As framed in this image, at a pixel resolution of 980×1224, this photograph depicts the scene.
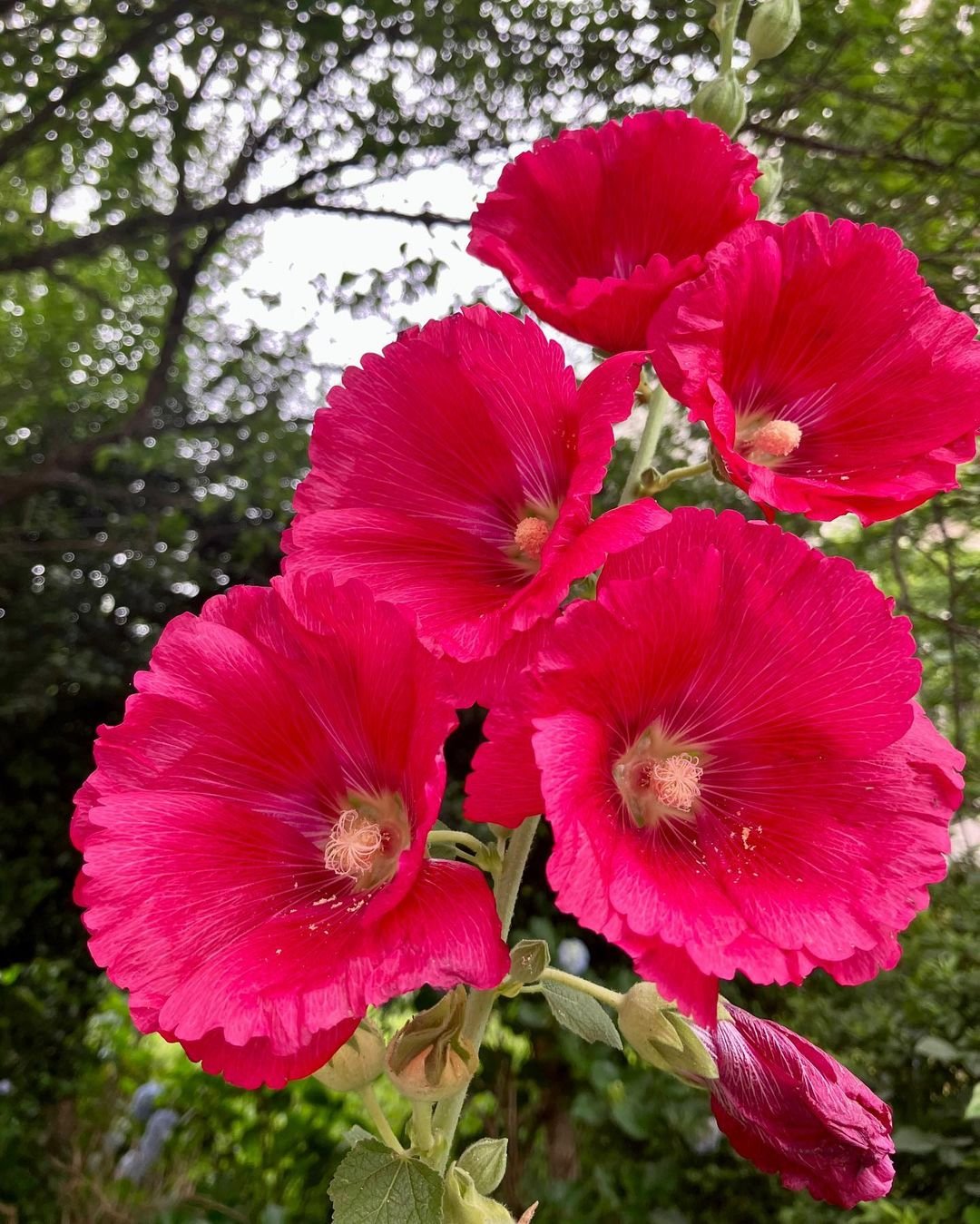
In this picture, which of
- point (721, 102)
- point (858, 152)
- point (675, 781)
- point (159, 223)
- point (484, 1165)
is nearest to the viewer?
point (675, 781)

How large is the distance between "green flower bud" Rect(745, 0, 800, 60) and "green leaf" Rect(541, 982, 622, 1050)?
76 centimetres

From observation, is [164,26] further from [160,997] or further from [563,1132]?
[563,1132]

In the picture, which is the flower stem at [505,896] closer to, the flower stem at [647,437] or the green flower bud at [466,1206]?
the green flower bud at [466,1206]

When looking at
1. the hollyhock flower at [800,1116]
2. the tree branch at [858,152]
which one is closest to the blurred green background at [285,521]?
the tree branch at [858,152]

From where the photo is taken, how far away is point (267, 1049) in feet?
1.52

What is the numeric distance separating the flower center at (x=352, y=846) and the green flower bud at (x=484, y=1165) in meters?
0.21

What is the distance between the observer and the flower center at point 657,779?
516 mm

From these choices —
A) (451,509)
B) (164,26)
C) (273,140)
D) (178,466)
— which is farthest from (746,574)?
(273,140)

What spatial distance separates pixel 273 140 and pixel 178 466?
1.26 metres

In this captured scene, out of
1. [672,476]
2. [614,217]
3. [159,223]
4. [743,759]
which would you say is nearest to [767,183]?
[614,217]

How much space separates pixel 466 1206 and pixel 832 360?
55 cm

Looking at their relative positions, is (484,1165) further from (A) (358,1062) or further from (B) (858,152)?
(B) (858,152)

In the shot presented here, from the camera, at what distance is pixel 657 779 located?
52 centimetres

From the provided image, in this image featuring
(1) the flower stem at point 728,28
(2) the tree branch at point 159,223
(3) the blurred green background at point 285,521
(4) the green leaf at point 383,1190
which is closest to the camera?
(4) the green leaf at point 383,1190
